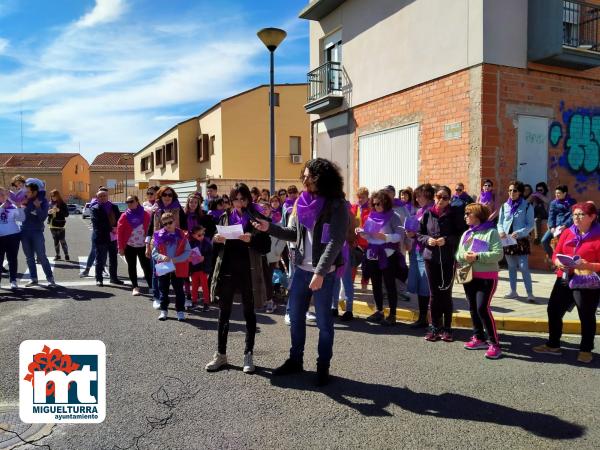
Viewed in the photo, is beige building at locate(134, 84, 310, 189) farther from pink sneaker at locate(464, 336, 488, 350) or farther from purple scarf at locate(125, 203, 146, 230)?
pink sneaker at locate(464, 336, 488, 350)

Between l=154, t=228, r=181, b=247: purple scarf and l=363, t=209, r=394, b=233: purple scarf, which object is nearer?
l=363, t=209, r=394, b=233: purple scarf

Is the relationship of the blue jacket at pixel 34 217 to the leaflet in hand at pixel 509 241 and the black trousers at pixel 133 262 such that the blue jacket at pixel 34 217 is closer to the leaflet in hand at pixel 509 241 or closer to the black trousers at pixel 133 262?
the black trousers at pixel 133 262

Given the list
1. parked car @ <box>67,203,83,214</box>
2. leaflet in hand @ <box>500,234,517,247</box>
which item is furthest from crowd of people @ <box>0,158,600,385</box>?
parked car @ <box>67,203,83,214</box>

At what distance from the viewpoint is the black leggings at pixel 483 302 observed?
17.2 ft

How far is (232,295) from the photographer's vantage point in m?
4.71

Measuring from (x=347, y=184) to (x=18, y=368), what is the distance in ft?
39.1

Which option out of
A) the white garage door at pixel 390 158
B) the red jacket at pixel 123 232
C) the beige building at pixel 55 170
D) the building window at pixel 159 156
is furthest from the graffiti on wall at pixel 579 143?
the beige building at pixel 55 170

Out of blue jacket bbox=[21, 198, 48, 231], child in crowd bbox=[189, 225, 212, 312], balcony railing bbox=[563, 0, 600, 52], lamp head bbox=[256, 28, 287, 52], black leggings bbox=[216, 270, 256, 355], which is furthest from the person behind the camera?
balcony railing bbox=[563, 0, 600, 52]

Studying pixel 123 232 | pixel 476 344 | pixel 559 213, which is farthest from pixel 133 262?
pixel 559 213

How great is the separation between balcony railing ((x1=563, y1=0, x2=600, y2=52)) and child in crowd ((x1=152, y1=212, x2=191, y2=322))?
9.96m

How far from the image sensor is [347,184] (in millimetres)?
15492

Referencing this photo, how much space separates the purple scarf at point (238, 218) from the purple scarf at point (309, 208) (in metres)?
0.55

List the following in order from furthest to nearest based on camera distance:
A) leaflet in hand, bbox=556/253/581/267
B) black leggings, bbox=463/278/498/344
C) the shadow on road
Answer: black leggings, bbox=463/278/498/344, leaflet in hand, bbox=556/253/581/267, the shadow on road

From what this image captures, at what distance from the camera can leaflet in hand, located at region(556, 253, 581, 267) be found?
4.86m
